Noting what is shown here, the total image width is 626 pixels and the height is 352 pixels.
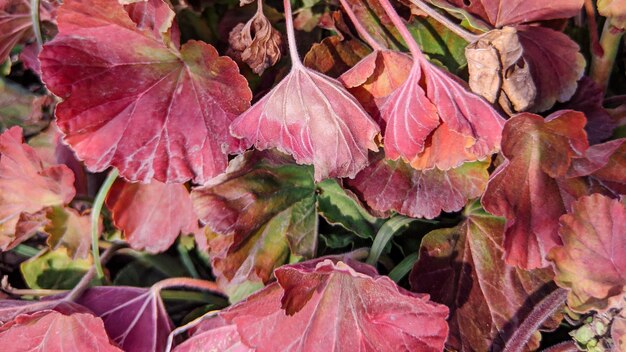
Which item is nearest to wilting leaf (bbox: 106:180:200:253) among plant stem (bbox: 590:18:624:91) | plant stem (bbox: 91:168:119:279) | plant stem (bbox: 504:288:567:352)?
plant stem (bbox: 91:168:119:279)

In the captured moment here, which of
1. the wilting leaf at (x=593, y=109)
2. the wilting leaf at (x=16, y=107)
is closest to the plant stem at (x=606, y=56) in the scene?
the wilting leaf at (x=593, y=109)

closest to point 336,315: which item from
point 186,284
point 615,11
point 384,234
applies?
point 384,234

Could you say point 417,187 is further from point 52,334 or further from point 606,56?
point 52,334

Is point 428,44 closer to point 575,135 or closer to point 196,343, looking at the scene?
point 575,135

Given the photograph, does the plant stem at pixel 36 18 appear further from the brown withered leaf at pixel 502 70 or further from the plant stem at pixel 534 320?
the plant stem at pixel 534 320

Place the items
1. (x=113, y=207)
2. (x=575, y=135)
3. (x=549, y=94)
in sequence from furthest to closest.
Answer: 1. (x=113, y=207)
2. (x=549, y=94)
3. (x=575, y=135)

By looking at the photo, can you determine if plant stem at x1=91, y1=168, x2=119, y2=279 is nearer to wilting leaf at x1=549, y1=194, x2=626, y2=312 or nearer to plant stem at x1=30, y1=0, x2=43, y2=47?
plant stem at x1=30, y1=0, x2=43, y2=47

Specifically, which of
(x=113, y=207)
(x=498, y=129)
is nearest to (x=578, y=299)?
(x=498, y=129)
